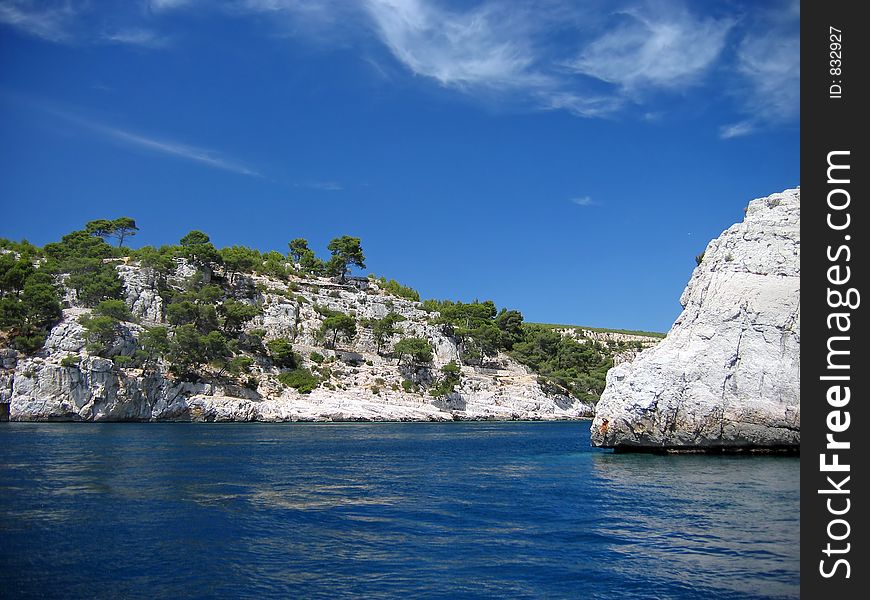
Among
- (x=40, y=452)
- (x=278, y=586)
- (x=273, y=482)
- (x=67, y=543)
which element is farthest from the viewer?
(x=40, y=452)

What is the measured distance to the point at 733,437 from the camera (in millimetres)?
31578

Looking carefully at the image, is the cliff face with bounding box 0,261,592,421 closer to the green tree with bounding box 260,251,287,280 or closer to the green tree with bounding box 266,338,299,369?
the green tree with bounding box 266,338,299,369

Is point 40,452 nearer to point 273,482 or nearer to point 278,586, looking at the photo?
point 273,482

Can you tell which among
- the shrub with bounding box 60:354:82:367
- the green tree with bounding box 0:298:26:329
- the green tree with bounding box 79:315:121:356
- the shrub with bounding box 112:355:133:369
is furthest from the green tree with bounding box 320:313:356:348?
the green tree with bounding box 0:298:26:329

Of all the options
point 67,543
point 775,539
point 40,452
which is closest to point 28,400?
point 40,452

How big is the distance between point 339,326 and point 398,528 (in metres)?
85.7

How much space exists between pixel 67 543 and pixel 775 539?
17.3m

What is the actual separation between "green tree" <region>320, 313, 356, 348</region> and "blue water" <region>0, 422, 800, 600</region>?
69.0m

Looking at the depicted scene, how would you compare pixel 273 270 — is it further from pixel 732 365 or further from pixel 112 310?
pixel 732 365

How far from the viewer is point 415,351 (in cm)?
9731

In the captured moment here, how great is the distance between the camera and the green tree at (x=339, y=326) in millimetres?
102562

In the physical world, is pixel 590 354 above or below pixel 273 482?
above

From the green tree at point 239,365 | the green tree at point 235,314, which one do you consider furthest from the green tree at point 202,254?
the green tree at point 239,365
